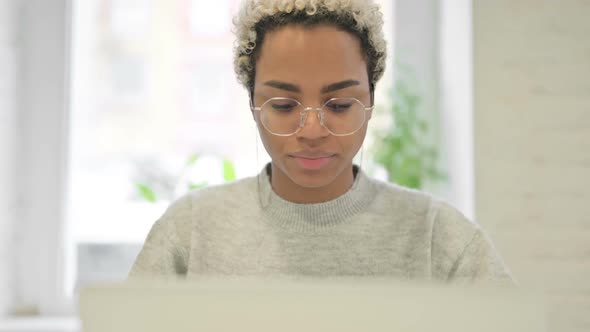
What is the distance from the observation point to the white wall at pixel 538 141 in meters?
1.63

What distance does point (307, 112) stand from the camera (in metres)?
0.90

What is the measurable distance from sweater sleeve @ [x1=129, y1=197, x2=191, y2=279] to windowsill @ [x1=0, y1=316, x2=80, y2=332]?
774 mm

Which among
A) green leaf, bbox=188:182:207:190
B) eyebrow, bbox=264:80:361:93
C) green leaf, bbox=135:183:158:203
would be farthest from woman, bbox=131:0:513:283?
green leaf, bbox=135:183:158:203

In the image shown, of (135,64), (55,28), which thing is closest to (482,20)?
(135,64)

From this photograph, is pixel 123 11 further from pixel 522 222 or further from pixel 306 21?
pixel 522 222

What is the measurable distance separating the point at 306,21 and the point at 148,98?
1.26m

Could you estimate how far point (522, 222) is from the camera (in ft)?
5.41

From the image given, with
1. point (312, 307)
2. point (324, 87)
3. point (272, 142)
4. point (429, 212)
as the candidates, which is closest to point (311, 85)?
point (324, 87)

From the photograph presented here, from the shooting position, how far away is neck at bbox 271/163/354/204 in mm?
1083

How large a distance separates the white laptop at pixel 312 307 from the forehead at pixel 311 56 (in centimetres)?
50

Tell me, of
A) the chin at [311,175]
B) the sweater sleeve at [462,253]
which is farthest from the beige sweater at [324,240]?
the chin at [311,175]

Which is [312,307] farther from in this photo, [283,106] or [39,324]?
[39,324]

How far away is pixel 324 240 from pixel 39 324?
1108mm

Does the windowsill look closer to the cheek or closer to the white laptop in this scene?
the cheek
